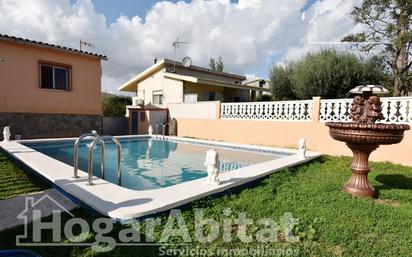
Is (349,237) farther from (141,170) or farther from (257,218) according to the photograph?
(141,170)

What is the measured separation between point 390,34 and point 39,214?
18.9 m

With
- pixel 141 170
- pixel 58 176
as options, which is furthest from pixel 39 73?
pixel 58 176

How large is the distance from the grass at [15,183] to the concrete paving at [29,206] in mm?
367

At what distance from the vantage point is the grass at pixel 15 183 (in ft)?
17.3

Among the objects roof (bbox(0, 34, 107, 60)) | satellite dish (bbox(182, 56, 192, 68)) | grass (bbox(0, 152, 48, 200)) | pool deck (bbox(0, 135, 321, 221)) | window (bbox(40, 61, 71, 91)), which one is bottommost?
grass (bbox(0, 152, 48, 200))

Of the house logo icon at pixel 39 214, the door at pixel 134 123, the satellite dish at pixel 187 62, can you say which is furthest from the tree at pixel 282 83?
the house logo icon at pixel 39 214

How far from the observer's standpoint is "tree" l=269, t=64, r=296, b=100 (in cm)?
2206

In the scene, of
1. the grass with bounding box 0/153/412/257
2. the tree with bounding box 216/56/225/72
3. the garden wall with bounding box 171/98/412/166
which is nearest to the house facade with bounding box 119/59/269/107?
the garden wall with bounding box 171/98/412/166

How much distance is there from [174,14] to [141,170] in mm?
22832

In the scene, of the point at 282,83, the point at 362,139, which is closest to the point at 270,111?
the point at 362,139

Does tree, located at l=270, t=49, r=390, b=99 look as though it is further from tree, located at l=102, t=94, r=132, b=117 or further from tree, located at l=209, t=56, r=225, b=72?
tree, located at l=209, t=56, r=225, b=72

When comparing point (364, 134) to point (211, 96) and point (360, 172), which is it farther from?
point (211, 96)

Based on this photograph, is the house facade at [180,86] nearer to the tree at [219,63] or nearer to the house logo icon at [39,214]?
the house logo icon at [39,214]

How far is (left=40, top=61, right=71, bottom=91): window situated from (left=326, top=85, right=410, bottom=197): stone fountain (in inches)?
581
